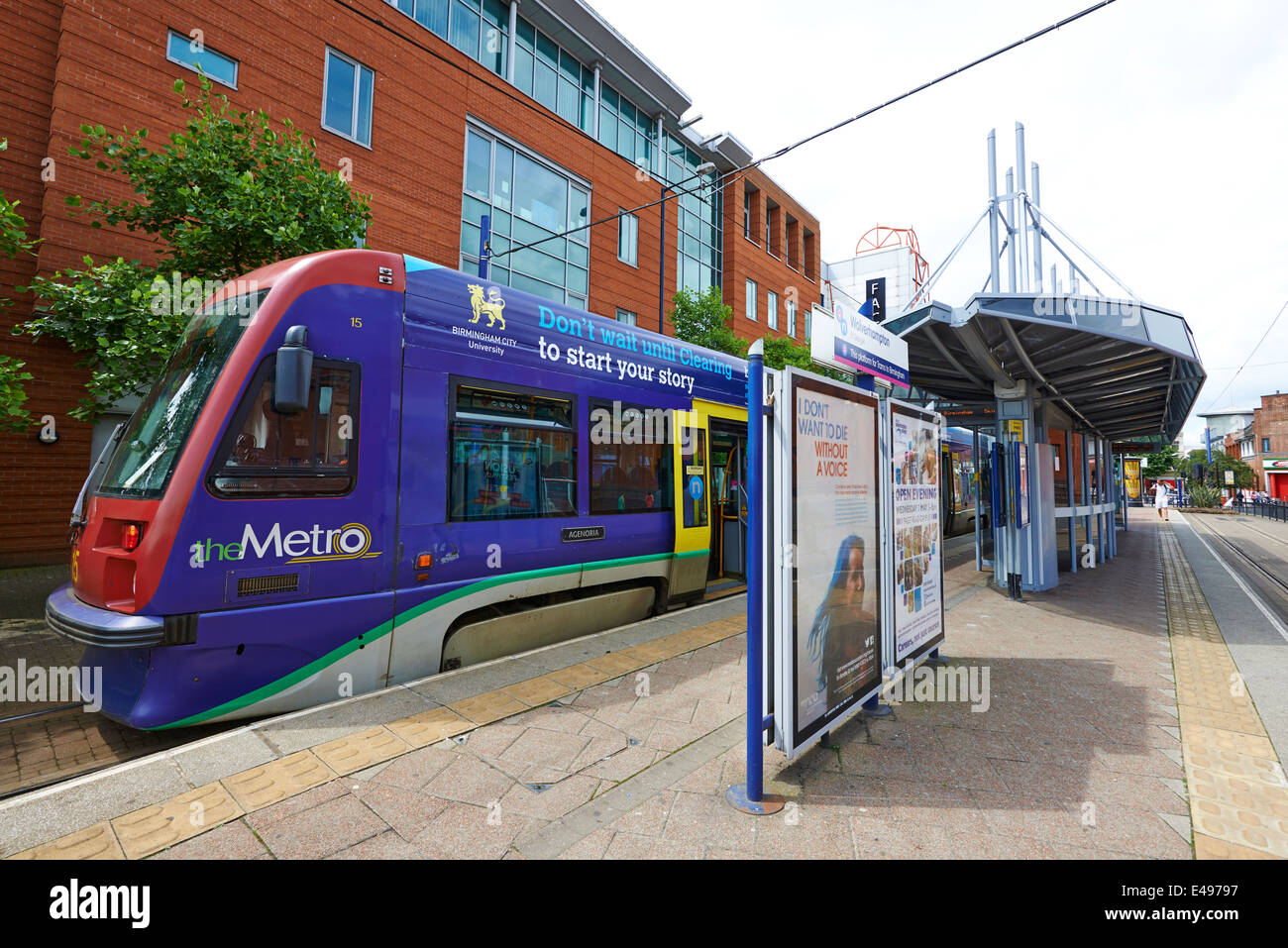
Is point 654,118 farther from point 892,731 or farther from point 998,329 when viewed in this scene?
point 892,731

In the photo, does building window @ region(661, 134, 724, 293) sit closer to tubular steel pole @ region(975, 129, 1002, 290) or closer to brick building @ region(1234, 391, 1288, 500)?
tubular steel pole @ region(975, 129, 1002, 290)

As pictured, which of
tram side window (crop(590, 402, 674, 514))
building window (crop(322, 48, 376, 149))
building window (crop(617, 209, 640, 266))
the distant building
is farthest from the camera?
the distant building

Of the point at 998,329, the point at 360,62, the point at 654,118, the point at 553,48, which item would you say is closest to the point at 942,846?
the point at 998,329

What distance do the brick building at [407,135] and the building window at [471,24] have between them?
5 centimetres

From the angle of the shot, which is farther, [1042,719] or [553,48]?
[553,48]

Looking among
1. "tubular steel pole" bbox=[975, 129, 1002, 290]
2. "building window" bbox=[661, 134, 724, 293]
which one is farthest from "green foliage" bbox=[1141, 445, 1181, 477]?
"tubular steel pole" bbox=[975, 129, 1002, 290]

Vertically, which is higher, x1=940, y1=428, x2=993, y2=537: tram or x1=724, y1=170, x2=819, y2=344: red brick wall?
x1=724, y1=170, x2=819, y2=344: red brick wall

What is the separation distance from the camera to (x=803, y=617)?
301cm

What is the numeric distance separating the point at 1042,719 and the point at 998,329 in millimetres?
4773

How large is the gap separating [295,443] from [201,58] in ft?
39.0

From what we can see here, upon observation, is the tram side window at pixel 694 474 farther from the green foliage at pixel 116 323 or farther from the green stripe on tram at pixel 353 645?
the green foliage at pixel 116 323

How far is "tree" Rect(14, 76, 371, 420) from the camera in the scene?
660 cm

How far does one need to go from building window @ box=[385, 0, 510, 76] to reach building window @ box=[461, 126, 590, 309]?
2.18 meters

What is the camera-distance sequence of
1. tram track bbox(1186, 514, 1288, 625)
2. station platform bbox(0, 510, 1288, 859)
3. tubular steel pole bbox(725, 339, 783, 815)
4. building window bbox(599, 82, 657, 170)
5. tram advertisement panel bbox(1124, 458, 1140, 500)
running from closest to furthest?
station platform bbox(0, 510, 1288, 859) → tubular steel pole bbox(725, 339, 783, 815) → tram track bbox(1186, 514, 1288, 625) → building window bbox(599, 82, 657, 170) → tram advertisement panel bbox(1124, 458, 1140, 500)
